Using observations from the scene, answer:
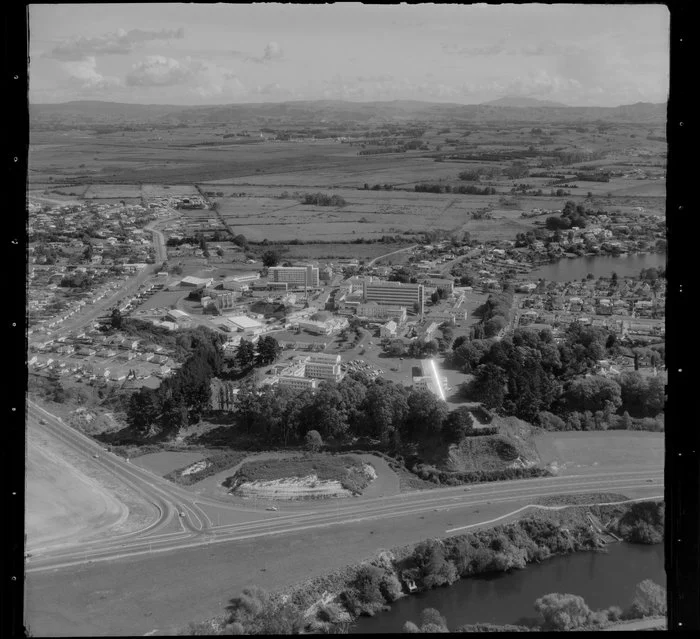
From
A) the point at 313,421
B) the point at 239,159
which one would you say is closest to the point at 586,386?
the point at 313,421

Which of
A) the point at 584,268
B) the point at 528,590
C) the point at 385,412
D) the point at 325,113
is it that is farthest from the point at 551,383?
the point at 325,113

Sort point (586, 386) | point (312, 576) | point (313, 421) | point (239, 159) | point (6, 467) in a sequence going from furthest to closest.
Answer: point (239, 159), point (586, 386), point (313, 421), point (312, 576), point (6, 467)

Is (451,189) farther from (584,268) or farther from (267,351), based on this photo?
(267,351)

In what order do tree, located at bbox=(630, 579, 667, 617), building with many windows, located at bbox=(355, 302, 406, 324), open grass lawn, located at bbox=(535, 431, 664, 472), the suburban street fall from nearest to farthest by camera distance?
1. tree, located at bbox=(630, 579, 667, 617)
2. open grass lawn, located at bbox=(535, 431, 664, 472)
3. the suburban street
4. building with many windows, located at bbox=(355, 302, 406, 324)

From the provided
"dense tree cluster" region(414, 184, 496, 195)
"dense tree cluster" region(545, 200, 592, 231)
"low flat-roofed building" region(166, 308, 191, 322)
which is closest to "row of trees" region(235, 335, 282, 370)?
"low flat-roofed building" region(166, 308, 191, 322)

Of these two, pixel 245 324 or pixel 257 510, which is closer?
pixel 257 510

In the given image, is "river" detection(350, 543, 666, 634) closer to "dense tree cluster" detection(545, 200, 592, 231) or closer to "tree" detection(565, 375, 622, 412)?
"tree" detection(565, 375, 622, 412)

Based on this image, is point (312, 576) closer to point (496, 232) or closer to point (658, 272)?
point (658, 272)
